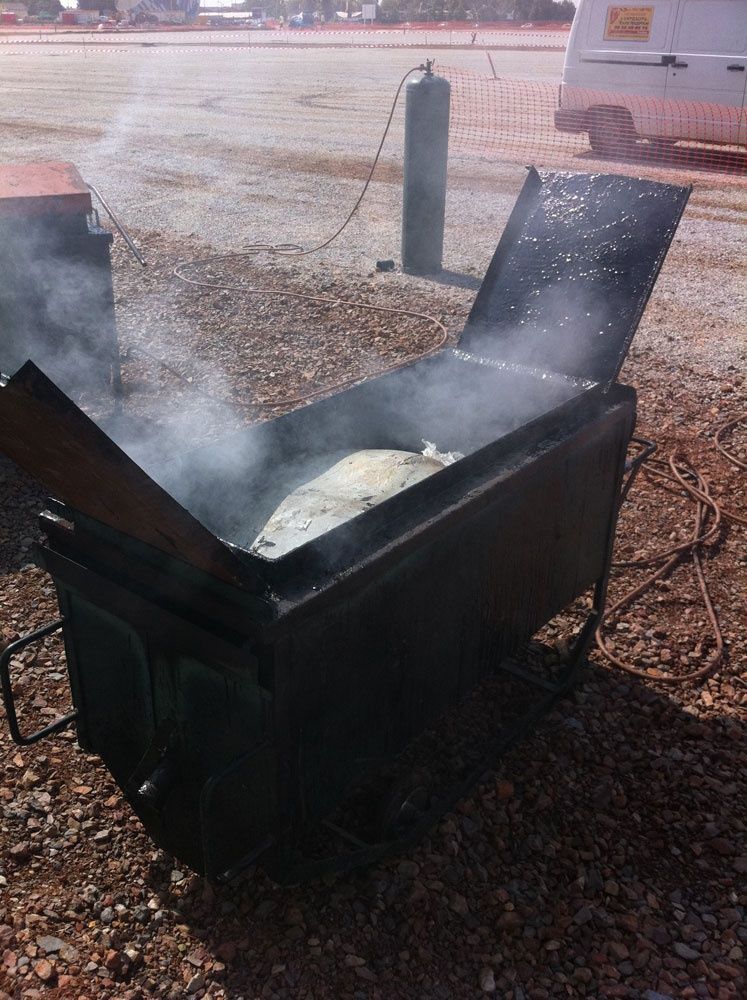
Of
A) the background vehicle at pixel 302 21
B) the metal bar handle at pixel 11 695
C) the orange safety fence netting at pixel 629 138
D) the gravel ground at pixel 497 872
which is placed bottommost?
the gravel ground at pixel 497 872

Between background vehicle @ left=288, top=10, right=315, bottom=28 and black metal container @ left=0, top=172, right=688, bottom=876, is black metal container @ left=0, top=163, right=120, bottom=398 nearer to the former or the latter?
black metal container @ left=0, top=172, right=688, bottom=876

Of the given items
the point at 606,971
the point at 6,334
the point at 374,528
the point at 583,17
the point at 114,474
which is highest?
the point at 583,17

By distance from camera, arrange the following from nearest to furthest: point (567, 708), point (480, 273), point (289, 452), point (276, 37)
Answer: point (289, 452) < point (567, 708) < point (480, 273) < point (276, 37)

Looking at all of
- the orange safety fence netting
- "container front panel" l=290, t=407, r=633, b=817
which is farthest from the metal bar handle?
the orange safety fence netting

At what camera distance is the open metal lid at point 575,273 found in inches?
133

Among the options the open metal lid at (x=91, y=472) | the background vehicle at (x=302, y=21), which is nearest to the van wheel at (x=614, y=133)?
the open metal lid at (x=91, y=472)

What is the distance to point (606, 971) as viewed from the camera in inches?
99.3

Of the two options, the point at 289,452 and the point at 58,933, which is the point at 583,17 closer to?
the point at 289,452

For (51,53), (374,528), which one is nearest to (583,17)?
(374,528)

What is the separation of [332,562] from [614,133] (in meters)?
12.3

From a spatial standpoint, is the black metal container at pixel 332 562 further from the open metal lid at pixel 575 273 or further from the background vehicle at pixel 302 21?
the background vehicle at pixel 302 21

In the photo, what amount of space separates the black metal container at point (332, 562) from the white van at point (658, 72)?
9555 millimetres

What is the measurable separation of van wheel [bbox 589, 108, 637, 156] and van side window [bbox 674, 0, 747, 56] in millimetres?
1188

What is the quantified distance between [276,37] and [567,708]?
35802 millimetres
